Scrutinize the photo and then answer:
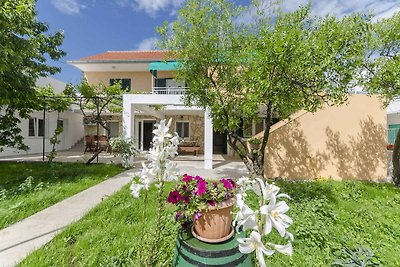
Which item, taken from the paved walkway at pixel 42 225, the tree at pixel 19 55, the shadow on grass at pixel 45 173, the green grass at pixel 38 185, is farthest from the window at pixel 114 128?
the paved walkway at pixel 42 225

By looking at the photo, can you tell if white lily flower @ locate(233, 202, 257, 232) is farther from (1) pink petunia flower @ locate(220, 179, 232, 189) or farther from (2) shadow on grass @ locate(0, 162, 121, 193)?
(2) shadow on grass @ locate(0, 162, 121, 193)

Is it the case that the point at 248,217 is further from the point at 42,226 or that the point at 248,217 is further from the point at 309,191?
the point at 309,191

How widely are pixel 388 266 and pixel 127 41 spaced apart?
916 inches

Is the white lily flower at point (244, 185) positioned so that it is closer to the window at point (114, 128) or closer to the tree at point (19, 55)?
the tree at point (19, 55)

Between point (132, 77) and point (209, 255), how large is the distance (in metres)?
22.3

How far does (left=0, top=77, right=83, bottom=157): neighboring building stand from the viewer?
16953 mm

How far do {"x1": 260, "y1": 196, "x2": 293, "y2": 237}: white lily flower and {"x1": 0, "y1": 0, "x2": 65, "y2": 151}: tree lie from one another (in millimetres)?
7198

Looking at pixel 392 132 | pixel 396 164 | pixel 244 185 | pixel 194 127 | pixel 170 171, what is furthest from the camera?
pixel 194 127

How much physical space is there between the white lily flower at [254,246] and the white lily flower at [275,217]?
0.08m

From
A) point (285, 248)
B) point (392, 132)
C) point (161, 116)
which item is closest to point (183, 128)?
point (161, 116)

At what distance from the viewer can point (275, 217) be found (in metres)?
1.52

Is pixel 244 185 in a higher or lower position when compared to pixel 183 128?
lower

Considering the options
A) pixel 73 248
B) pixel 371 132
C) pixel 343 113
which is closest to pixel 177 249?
pixel 73 248

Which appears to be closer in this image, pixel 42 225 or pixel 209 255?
pixel 209 255
